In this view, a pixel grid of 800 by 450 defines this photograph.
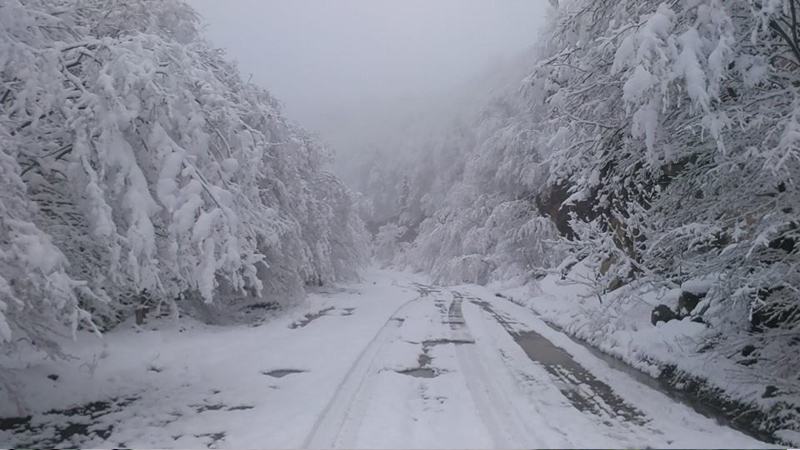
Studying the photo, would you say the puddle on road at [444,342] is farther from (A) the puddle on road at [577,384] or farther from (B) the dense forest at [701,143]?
(B) the dense forest at [701,143]

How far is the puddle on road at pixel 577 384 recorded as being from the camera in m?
6.95

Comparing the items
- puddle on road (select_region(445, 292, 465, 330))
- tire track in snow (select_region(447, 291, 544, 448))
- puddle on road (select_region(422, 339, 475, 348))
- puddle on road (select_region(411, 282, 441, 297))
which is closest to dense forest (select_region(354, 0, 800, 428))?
tire track in snow (select_region(447, 291, 544, 448))

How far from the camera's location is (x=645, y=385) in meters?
8.57

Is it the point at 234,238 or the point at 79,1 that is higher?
the point at 79,1

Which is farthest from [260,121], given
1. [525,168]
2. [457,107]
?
[457,107]

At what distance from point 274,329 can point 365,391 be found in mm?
7591

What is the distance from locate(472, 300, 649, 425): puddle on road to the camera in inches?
274

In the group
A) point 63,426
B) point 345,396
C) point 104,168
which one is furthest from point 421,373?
point 104,168

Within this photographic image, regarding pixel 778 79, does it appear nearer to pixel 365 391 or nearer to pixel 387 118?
pixel 365 391

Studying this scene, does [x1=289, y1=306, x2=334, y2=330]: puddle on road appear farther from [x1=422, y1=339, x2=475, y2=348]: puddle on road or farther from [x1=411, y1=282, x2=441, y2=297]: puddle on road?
[x1=411, y1=282, x2=441, y2=297]: puddle on road

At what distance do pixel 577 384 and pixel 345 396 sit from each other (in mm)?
3761

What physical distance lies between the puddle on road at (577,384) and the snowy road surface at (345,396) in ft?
0.10

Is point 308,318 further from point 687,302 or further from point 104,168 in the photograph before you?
point 104,168

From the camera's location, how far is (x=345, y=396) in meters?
7.56
